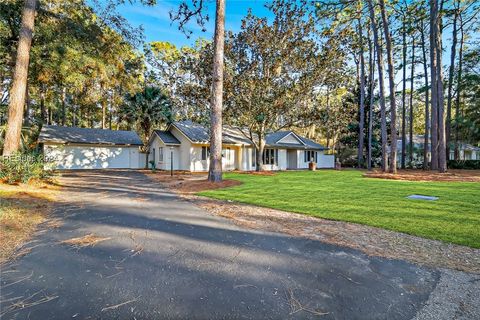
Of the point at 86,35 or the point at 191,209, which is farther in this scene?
the point at 86,35

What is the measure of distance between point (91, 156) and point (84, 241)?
23642 mm

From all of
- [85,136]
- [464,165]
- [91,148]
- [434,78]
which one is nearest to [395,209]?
[434,78]

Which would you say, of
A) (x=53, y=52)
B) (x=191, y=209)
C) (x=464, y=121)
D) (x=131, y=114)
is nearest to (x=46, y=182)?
(x=53, y=52)

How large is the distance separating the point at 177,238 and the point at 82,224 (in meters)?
2.28

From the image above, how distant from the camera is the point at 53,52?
38.8 feet

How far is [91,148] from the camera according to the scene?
24.5 meters

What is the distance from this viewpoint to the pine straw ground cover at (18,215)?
13.2 ft

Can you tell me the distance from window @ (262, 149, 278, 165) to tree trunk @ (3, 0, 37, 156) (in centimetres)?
Result: 1793

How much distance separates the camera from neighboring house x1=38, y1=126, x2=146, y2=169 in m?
22.6

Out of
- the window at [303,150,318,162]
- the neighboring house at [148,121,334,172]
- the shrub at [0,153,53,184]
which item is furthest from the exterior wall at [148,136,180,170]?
the window at [303,150,318,162]

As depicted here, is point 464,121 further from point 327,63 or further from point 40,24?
point 40,24

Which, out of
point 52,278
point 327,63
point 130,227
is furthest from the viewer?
point 327,63

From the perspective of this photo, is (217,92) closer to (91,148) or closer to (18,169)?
(18,169)

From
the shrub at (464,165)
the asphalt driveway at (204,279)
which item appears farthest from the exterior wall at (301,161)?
the asphalt driveway at (204,279)
